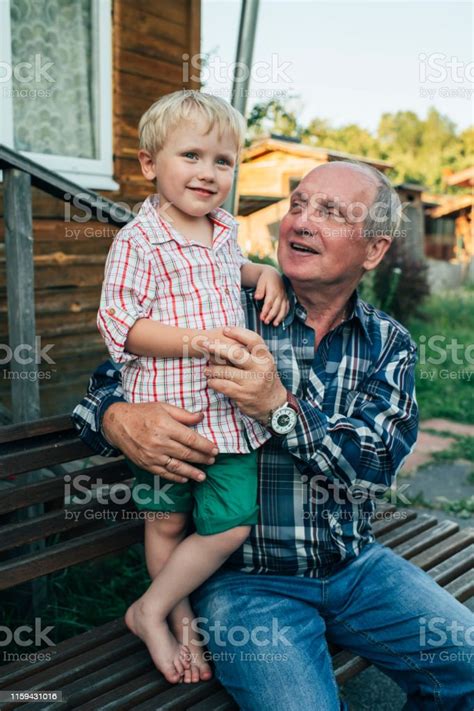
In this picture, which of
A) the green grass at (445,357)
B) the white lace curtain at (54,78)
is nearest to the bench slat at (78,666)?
the white lace curtain at (54,78)

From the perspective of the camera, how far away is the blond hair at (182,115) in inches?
69.6

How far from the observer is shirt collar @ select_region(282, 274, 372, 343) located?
7.00ft

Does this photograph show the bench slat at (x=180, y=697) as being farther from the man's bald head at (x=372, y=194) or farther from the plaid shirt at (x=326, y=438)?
the man's bald head at (x=372, y=194)

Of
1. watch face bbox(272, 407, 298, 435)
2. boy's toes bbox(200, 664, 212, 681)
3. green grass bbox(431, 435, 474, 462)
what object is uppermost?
watch face bbox(272, 407, 298, 435)

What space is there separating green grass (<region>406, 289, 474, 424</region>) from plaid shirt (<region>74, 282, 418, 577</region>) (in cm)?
479

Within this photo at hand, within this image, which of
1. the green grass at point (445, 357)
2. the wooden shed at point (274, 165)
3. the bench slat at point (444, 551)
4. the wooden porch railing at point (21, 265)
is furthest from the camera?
the wooden shed at point (274, 165)

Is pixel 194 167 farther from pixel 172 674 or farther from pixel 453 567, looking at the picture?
pixel 453 567

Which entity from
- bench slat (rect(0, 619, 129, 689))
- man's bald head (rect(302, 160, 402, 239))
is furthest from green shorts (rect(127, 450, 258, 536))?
man's bald head (rect(302, 160, 402, 239))

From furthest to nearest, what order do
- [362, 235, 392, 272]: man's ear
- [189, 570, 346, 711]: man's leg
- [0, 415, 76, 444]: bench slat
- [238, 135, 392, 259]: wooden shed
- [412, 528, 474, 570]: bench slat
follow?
1. [238, 135, 392, 259]: wooden shed
2. [412, 528, 474, 570]: bench slat
3. [362, 235, 392, 272]: man's ear
4. [0, 415, 76, 444]: bench slat
5. [189, 570, 346, 711]: man's leg

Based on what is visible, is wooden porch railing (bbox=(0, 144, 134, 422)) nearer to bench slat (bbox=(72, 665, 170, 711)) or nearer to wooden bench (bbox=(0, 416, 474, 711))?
wooden bench (bbox=(0, 416, 474, 711))

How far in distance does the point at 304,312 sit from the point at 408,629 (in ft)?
Result: 3.13

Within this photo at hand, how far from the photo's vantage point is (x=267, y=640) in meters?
1.73

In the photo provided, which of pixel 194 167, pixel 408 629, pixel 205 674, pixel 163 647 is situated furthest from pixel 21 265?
pixel 408 629

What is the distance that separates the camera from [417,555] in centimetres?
257
